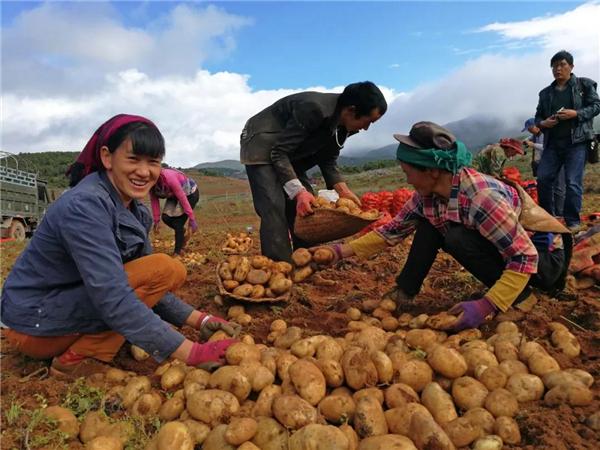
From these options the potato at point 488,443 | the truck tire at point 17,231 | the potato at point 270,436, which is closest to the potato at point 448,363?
the potato at point 488,443

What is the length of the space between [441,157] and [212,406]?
5.78 feet

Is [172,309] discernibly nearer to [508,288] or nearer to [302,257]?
[302,257]

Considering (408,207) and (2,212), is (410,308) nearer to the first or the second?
(408,207)

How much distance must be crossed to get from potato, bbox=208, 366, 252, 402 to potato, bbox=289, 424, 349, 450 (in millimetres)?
422

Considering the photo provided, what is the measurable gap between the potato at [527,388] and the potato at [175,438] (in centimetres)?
135

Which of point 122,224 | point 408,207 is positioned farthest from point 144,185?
point 408,207

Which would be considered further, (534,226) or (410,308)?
(410,308)

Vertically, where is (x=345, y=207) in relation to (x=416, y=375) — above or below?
above

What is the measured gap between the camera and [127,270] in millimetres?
2688

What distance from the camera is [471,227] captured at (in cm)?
300

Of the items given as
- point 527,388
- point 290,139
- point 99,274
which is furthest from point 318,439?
point 290,139

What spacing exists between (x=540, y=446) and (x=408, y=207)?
1.87 m

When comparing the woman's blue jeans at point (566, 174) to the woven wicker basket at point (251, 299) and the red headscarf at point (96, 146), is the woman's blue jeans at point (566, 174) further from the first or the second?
the red headscarf at point (96, 146)

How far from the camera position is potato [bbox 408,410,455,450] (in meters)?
1.74
